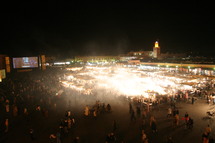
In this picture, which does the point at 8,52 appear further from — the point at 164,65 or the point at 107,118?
the point at 164,65

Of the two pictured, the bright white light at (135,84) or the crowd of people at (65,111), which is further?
the bright white light at (135,84)

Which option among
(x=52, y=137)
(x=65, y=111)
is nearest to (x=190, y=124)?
(x=52, y=137)

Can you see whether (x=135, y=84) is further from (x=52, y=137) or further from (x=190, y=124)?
(x=52, y=137)

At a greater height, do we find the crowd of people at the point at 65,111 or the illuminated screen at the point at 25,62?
the illuminated screen at the point at 25,62

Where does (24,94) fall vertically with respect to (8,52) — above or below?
below

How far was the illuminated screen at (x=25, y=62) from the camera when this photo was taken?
27531mm

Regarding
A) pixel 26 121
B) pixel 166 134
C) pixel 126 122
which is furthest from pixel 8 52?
pixel 166 134

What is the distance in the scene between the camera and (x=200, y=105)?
1356cm

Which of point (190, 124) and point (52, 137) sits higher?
point (190, 124)

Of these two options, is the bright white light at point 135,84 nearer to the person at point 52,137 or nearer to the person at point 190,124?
the person at point 190,124

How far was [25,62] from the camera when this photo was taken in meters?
28.4

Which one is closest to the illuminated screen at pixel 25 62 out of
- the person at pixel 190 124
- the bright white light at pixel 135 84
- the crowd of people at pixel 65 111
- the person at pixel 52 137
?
the bright white light at pixel 135 84

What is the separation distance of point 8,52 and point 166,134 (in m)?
29.3

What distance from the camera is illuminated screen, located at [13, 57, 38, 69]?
90.3 feet
